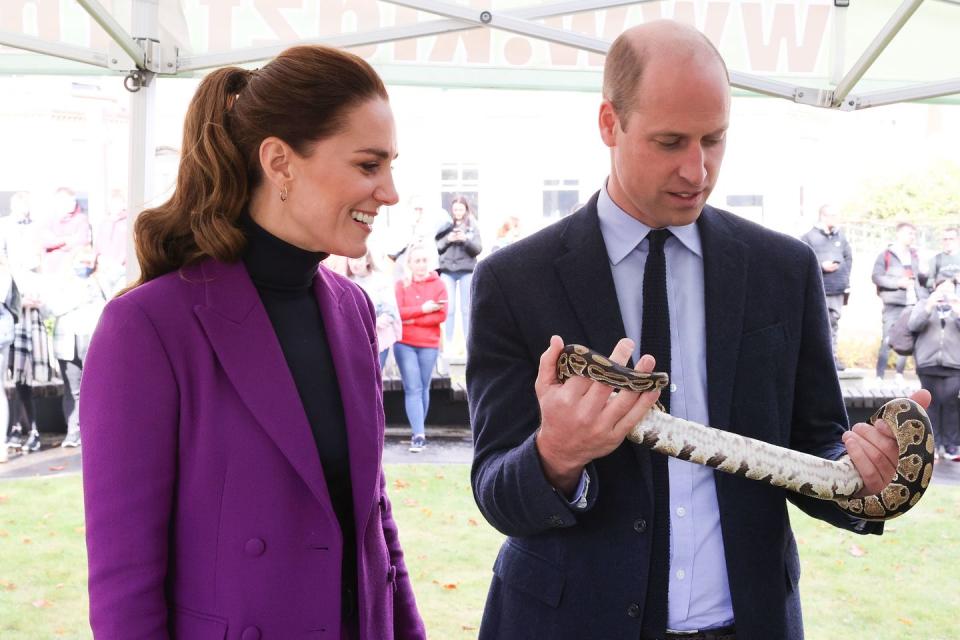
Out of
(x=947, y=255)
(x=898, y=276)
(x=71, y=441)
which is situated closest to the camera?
(x=71, y=441)

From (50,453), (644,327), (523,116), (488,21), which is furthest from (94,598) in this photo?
(523,116)

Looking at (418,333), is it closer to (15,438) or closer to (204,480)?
(15,438)

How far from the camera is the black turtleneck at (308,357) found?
226cm

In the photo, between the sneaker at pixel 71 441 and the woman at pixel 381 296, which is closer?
the sneaker at pixel 71 441

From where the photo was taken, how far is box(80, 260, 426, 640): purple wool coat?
1.94 m

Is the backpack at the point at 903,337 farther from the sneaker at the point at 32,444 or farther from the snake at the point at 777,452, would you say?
the sneaker at the point at 32,444

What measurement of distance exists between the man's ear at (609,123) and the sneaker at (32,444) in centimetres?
956

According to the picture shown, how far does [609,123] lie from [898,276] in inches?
470

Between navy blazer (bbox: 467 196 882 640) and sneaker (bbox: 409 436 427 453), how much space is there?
7.88m

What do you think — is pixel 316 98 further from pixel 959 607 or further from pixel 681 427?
pixel 959 607

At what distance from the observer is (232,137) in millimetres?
2279

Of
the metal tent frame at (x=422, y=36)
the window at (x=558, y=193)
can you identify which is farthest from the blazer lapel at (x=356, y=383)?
the window at (x=558, y=193)

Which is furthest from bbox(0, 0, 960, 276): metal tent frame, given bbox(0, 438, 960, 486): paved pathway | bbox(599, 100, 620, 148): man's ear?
bbox(0, 438, 960, 486): paved pathway

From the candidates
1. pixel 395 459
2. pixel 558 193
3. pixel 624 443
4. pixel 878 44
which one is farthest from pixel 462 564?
pixel 558 193
